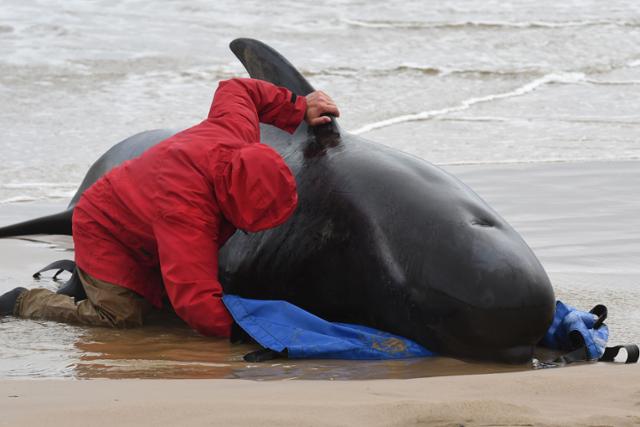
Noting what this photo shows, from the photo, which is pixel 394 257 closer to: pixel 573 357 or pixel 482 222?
pixel 482 222

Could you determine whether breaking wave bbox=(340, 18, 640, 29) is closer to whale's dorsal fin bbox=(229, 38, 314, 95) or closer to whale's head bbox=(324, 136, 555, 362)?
whale's dorsal fin bbox=(229, 38, 314, 95)

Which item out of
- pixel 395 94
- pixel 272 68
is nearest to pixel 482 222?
pixel 272 68

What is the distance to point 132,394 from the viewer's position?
148 inches

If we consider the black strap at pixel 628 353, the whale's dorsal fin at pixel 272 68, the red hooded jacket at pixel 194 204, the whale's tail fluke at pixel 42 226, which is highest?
the whale's dorsal fin at pixel 272 68

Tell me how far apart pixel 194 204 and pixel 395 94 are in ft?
31.8

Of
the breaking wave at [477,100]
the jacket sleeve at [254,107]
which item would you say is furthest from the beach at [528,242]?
the breaking wave at [477,100]

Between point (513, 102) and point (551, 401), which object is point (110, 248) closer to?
point (551, 401)

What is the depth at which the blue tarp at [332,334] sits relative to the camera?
4754mm

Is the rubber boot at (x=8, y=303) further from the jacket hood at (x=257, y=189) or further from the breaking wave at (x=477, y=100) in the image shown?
the breaking wave at (x=477, y=100)

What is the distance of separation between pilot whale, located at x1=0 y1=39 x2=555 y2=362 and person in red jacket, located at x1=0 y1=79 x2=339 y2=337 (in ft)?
0.69

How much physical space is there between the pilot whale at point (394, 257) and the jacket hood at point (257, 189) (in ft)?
0.80

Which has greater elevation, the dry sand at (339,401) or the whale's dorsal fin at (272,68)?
the whale's dorsal fin at (272,68)

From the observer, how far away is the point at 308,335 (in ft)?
15.8

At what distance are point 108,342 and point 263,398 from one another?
1.69 metres
